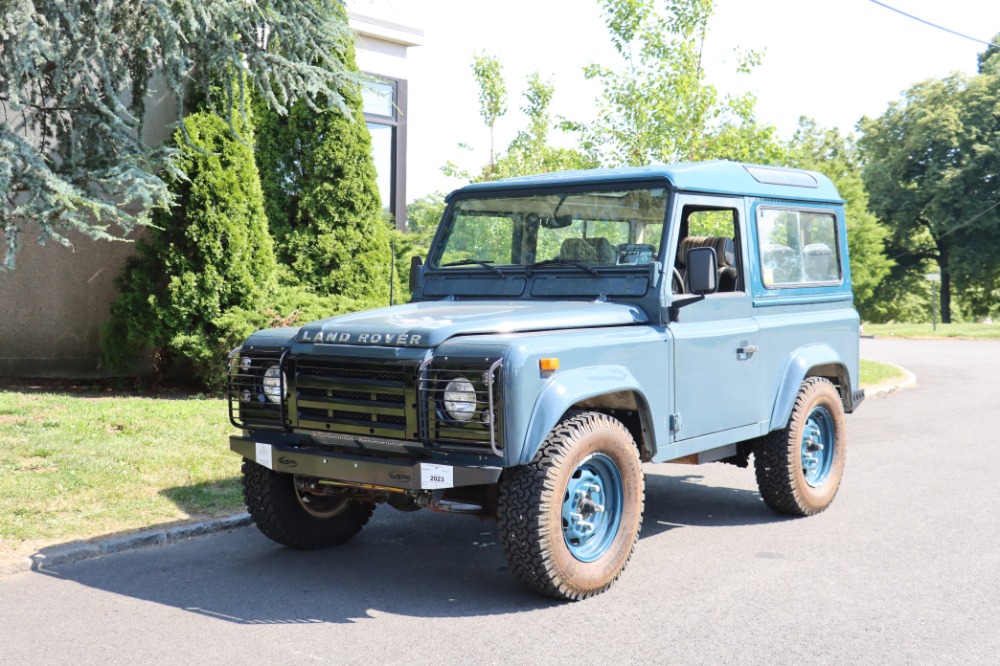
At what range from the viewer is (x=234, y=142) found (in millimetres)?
11203

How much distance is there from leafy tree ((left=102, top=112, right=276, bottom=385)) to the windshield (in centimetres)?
471

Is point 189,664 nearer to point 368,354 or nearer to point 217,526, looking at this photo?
point 368,354

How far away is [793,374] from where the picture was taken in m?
6.93

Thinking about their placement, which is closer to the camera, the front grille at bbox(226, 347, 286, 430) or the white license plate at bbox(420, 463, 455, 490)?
the white license plate at bbox(420, 463, 455, 490)

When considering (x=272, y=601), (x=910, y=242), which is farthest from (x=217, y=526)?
(x=910, y=242)

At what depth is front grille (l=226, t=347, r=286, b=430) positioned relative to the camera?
560 cm

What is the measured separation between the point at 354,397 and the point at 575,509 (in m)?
1.31

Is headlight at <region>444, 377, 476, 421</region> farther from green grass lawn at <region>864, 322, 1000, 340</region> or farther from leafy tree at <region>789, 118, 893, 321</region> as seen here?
leafy tree at <region>789, 118, 893, 321</region>

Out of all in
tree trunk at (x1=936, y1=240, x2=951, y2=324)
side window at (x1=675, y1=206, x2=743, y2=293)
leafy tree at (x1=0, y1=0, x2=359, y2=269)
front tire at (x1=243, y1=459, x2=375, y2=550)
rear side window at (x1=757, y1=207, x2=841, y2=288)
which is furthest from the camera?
tree trunk at (x1=936, y1=240, x2=951, y2=324)

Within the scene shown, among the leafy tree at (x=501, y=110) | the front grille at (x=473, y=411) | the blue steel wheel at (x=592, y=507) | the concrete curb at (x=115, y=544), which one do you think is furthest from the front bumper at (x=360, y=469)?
the leafy tree at (x=501, y=110)

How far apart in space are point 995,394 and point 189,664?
13315mm

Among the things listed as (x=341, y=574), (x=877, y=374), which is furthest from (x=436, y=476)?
(x=877, y=374)

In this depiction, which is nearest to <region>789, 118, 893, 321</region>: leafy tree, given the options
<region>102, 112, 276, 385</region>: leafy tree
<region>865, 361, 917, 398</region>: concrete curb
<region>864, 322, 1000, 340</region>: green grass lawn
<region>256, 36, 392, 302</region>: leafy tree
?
<region>864, 322, 1000, 340</region>: green grass lawn

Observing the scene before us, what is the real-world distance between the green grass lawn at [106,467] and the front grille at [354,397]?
1912 mm
